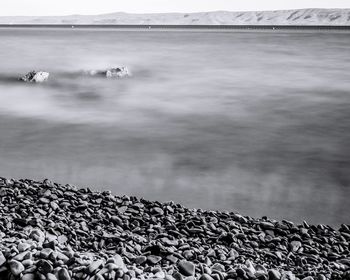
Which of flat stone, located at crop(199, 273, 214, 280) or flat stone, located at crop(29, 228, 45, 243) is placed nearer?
flat stone, located at crop(199, 273, 214, 280)

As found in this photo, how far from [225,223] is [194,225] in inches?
12.1

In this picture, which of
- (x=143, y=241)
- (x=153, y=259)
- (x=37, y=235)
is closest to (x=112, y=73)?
(x=143, y=241)

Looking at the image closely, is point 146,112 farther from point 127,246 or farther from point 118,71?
point 127,246

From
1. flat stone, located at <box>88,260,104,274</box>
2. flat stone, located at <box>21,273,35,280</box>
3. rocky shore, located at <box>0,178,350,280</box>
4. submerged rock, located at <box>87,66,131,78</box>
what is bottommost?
submerged rock, located at <box>87,66,131,78</box>

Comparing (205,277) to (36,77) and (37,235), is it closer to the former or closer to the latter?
(37,235)

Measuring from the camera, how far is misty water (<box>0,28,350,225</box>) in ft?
17.0

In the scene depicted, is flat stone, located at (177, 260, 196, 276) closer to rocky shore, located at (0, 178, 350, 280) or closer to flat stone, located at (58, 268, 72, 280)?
rocky shore, located at (0, 178, 350, 280)

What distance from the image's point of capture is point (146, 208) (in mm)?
4434

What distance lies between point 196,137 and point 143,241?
174 inches

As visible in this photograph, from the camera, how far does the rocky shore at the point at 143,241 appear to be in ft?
8.90

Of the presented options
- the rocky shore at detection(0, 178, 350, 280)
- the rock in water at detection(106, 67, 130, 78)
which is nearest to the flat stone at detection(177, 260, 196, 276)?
the rocky shore at detection(0, 178, 350, 280)

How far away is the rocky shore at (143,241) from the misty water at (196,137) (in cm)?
51

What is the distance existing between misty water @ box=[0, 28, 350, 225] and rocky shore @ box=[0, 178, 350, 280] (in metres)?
0.51

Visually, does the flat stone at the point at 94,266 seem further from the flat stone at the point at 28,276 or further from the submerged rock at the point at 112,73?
the submerged rock at the point at 112,73
